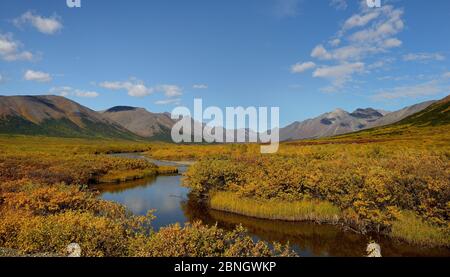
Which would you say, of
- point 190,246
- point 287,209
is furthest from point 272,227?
point 190,246

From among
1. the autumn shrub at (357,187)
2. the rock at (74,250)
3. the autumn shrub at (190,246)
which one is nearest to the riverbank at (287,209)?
the autumn shrub at (357,187)

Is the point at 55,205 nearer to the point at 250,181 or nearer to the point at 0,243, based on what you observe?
the point at 0,243

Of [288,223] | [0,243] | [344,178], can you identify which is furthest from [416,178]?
[0,243]

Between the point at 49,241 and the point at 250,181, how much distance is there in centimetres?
2404

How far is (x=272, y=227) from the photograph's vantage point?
33062 mm

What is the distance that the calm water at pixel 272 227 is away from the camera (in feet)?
87.5

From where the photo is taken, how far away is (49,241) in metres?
18.7

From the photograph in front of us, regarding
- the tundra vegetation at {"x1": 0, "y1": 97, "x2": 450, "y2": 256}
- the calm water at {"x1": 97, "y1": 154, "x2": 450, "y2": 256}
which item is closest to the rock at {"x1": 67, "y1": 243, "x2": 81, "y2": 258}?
the tundra vegetation at {"x1": 0, "y1": 97, "x2": 450, "y2": 256}

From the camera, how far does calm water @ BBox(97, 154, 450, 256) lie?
26.7 metres

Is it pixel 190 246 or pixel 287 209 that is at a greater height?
pixel 190 246

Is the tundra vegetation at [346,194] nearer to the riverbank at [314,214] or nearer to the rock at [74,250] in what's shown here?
the riverbank at [314,214]

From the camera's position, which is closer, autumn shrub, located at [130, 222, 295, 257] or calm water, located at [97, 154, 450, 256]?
autumn shrub, located at [130, 222, 295, 257]

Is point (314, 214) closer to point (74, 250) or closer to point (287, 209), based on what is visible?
point (287, 209)

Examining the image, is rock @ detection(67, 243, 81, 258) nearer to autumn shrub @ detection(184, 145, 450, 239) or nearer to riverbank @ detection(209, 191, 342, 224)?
autumn shrub @ detection(184, 145, 450, 239)
